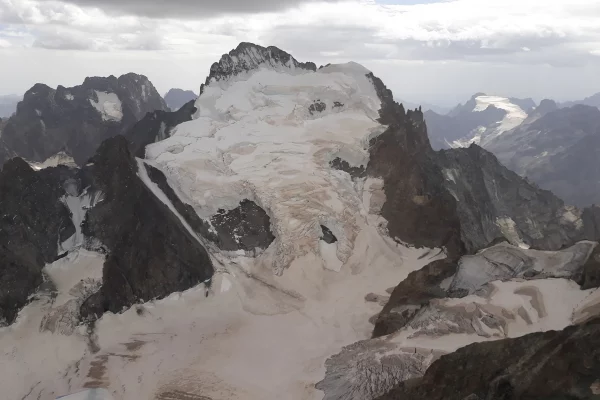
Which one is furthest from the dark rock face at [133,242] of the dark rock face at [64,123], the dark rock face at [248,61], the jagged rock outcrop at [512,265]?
the dark rock face at [64,123]

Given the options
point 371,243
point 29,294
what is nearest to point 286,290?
point 371,243

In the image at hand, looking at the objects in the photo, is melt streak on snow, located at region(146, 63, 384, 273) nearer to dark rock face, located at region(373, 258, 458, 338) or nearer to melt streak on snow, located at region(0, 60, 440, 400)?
melt streak on snow, located at region(0, 60, 440, 400)

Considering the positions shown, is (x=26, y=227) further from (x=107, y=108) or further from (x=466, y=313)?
(x=107, y=108)

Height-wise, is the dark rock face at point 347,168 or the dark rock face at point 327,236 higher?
the dark rock face at point 347,168

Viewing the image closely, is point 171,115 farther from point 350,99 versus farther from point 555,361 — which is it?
point 555,361

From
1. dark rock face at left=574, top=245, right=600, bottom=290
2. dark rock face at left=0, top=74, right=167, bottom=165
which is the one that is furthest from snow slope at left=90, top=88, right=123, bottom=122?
dark rock face at left=574, top=245, right=600, bottom=290

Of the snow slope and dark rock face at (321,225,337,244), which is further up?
the snow slope

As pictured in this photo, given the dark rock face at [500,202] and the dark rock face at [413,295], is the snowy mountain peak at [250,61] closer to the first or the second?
the dark rock face at [500,202]
